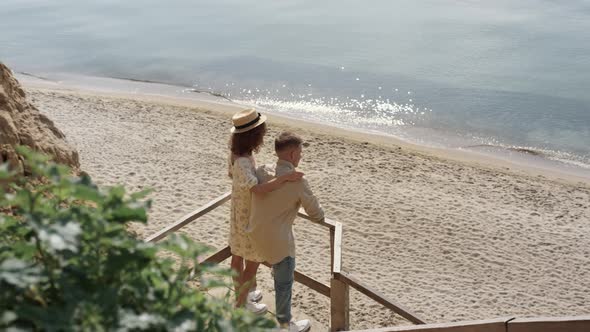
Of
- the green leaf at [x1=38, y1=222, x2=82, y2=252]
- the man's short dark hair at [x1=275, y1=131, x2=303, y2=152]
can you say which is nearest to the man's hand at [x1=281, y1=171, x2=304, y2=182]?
the man's short dark hair at [x1=275, y1=131, x2=303, y2=152]

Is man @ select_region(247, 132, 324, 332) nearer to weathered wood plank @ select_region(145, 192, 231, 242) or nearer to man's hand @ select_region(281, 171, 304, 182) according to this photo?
man's hand @ select_region(281, 171, 304, 182)

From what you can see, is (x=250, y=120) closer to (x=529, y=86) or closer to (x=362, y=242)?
(x=362, y=242)

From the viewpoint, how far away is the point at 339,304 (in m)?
4.95

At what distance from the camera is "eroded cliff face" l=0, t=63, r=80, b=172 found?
20.7 ft

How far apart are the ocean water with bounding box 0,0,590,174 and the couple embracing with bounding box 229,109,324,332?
43.3 ft

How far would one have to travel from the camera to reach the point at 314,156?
13.3 metres

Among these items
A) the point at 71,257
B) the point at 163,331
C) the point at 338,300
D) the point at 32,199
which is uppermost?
the point at 32,199

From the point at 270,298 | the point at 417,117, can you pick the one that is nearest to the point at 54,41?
the point at 417,117

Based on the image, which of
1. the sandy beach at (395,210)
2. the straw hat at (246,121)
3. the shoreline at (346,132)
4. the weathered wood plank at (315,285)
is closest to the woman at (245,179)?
the straw hat at (246,121)

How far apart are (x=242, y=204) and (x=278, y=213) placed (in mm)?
317

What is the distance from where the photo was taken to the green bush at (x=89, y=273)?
171 centimetres

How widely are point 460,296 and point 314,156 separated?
5629 mm

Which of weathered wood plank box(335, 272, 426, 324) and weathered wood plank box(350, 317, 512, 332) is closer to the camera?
weathered wood plank box(350, 317, 512, 332)

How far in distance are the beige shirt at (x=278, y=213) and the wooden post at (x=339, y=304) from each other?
0.40 meters
